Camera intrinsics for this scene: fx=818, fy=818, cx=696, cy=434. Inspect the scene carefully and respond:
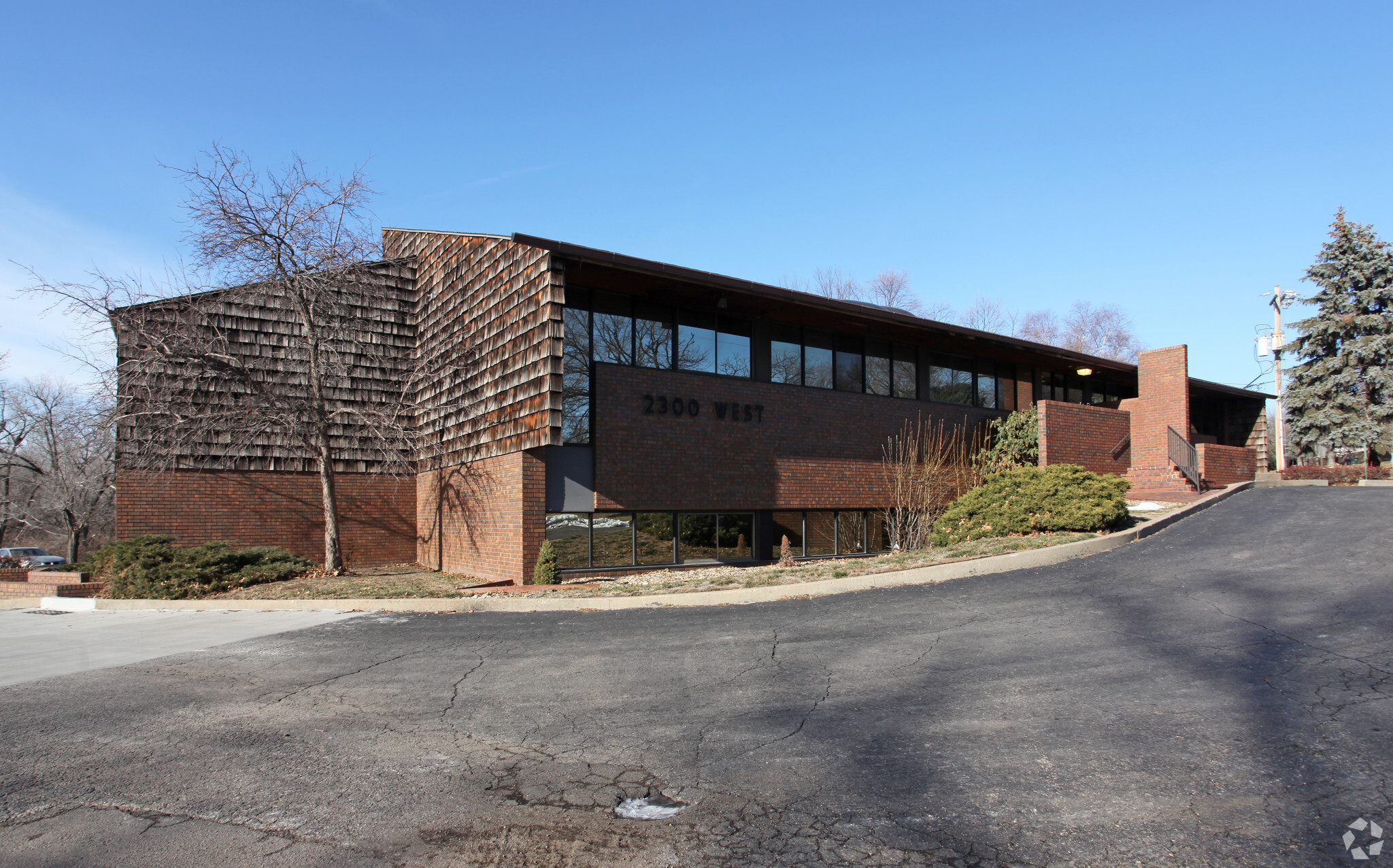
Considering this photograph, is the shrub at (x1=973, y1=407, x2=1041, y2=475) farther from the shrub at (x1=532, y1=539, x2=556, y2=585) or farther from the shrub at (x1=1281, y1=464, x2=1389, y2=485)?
the shrub at (x1=532, y1=539, x2=556, y2=585)

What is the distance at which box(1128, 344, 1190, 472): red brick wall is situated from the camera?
68.5 feet

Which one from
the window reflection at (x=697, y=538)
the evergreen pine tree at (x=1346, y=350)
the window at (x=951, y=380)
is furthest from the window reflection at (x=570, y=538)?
the evergreen pine tree at (x=1346, y=350)

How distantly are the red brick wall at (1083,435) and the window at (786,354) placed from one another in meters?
6.04

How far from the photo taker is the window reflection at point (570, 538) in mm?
14906

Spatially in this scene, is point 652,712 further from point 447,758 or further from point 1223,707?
point 1223,707

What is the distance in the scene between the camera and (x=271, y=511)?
17.8 metres

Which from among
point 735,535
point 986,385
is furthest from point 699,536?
point 986,385

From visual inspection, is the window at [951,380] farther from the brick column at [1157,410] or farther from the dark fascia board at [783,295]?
the brick column at [1157,410]

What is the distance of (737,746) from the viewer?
16.9 ft

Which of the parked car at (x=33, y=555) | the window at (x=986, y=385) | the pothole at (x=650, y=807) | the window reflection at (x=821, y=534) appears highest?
the window at (x=986, y=385)

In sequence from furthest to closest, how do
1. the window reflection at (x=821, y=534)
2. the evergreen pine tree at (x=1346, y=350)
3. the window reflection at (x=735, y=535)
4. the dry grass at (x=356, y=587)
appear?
the evergreen pine tree at (x=1346, y=350)
the window reflection at (x=821, y=534)
the window reflection at (x=735, y=535)
the dry grass at (x=356, y=587)

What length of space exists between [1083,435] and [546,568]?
1393cm

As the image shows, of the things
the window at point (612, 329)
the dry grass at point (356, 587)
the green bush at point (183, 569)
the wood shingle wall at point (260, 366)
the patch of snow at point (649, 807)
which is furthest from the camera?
the wood shingle wall at point (260, 366)

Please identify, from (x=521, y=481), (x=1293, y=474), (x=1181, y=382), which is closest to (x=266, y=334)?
(x=521, y=481)
